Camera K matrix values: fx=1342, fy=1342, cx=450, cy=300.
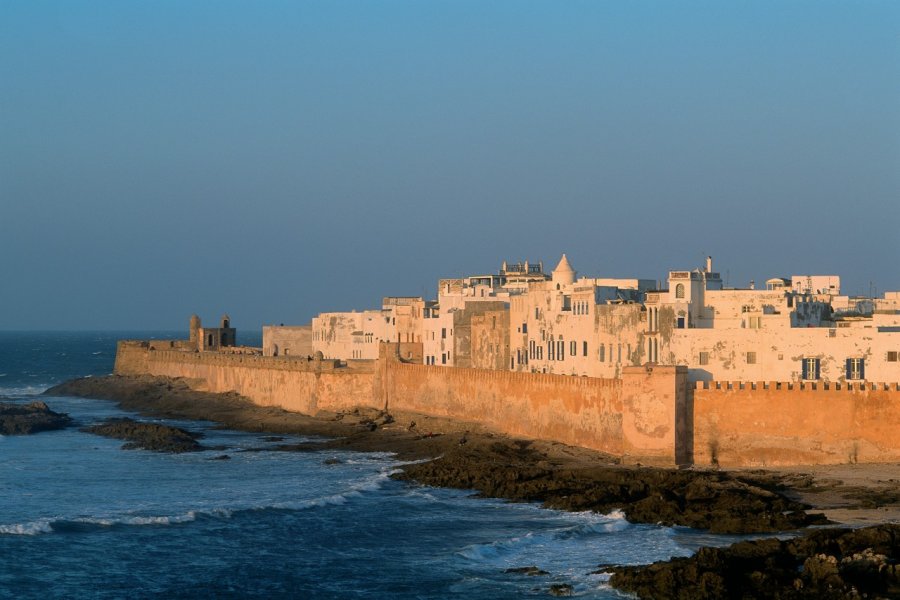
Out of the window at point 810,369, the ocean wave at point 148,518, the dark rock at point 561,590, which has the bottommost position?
the dark rock at point 561,590

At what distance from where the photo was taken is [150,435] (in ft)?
156

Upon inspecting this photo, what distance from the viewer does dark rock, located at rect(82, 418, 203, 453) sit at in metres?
45.1

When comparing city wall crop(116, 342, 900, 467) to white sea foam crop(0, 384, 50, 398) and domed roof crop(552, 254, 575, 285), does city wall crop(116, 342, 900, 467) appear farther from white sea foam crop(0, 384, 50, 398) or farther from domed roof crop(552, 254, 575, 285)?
white sea foam crop(0, 384, 50, 398)

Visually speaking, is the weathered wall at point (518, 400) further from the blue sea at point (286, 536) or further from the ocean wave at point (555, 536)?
the ocean wave at point (555, 536)

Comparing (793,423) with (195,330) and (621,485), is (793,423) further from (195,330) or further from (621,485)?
(195,330)

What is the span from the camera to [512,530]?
28.9 meters

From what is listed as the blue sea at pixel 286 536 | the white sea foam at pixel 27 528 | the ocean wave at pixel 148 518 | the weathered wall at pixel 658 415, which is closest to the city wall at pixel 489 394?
the weathered wall at pixel 658 415

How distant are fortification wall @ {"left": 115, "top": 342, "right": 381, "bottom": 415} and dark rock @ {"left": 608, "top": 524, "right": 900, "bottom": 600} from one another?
1082 inches

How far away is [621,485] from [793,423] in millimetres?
5424

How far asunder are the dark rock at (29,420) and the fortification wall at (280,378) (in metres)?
7.85

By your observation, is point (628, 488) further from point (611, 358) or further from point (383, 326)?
point (383, 326)

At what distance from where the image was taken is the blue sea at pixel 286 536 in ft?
81.6

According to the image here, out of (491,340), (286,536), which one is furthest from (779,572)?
(491,340)

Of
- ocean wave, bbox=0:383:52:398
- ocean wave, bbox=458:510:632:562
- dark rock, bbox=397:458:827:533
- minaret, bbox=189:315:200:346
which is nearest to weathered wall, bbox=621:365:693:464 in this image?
dark rock, bbox=397:458:827:533
